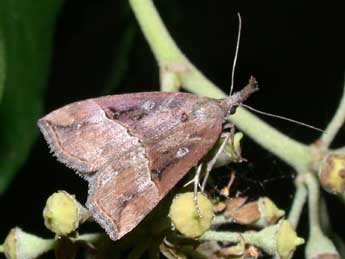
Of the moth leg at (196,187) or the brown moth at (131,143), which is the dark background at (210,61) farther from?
the moth leg at (196,187)

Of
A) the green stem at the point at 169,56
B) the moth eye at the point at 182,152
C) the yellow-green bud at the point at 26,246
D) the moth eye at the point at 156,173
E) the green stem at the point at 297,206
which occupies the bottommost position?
the green stem at the point at 297,206

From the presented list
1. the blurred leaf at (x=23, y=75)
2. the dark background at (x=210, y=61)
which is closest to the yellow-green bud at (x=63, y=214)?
the blurred leaf at (x=23, y=75)

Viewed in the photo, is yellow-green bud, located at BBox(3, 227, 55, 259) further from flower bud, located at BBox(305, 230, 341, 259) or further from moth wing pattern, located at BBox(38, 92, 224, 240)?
flower bud, located at BBox(305, 230, 341, 259)

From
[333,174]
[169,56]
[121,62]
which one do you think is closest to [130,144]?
[169,56]

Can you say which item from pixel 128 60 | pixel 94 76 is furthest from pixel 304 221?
pixel 94 76

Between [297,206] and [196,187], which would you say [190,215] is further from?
[297,206]

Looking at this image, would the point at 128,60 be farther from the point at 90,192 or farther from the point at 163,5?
the point at 90,192
